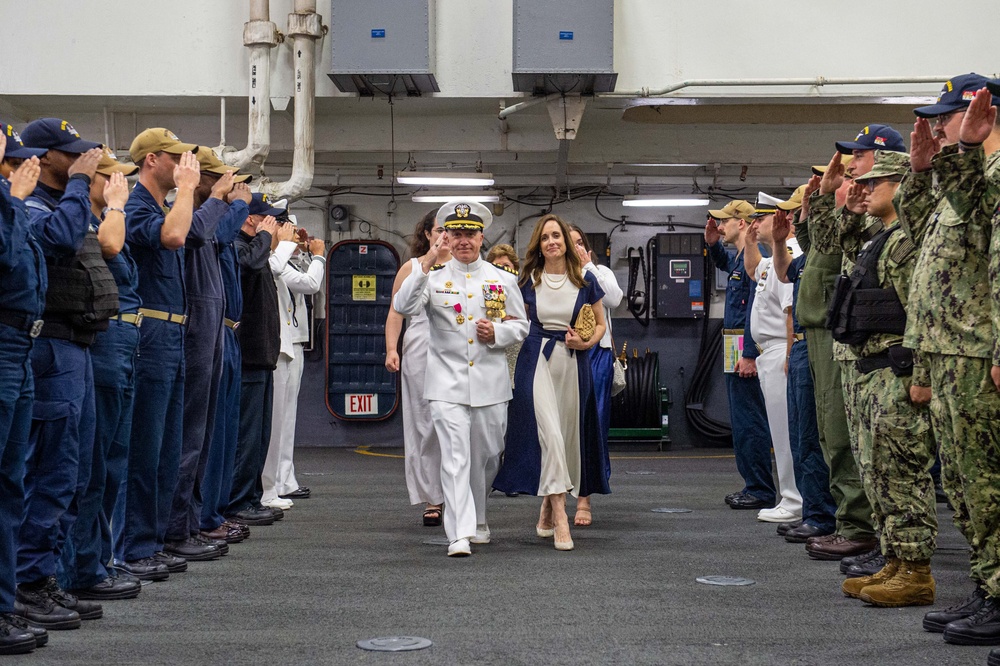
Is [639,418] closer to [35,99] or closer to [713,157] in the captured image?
[713,157]

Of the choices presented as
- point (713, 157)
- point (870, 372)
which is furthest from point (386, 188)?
point (870, 372)

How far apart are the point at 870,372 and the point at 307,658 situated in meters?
2.35

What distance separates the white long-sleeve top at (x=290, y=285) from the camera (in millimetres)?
7297

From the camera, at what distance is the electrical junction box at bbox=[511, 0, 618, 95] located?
31.6 ft

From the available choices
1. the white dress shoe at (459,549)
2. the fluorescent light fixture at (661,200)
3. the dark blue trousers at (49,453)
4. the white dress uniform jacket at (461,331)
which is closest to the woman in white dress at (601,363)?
the white dress uniform jacket at (461,331)

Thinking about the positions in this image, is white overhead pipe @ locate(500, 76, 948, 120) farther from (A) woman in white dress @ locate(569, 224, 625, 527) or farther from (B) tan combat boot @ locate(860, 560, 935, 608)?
(B) tan combat boot @ locate(860, 560, 935, 608)

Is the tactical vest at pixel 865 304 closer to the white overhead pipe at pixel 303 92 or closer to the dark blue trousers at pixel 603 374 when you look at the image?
the dark blue trousers at pixel 603 374

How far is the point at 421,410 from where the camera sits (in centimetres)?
660

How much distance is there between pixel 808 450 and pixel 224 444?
3109 millimetres

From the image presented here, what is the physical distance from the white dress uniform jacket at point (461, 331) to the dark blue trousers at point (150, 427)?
1319mm

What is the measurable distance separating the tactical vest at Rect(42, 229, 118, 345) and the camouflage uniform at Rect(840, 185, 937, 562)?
2.84 meters

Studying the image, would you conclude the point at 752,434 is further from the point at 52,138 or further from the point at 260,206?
the point at 52,138

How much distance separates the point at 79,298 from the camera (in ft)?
12.9

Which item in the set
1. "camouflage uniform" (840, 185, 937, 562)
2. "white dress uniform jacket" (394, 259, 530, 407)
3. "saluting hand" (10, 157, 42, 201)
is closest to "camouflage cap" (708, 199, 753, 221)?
"white dress uniform jacket" (394, 259, 530, 407)
